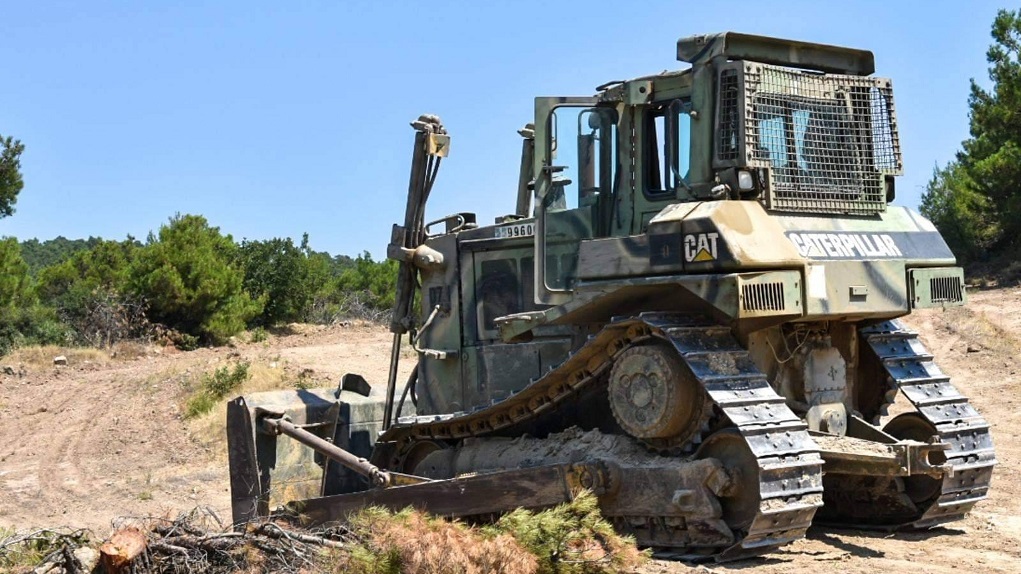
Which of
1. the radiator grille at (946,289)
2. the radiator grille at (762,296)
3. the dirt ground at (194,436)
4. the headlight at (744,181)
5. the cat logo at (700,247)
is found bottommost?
the dirt ground at (194,436)

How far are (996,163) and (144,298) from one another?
18.9 meters

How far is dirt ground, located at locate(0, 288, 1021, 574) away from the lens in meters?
9.61

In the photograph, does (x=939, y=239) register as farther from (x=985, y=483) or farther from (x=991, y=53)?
(x=991, y=53)

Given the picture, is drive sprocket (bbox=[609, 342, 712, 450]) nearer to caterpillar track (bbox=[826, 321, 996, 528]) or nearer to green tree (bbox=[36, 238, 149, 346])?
caterpillar track (bbox=[826, 321, 996, 528])

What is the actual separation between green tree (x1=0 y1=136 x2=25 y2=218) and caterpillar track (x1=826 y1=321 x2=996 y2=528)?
23.2 m

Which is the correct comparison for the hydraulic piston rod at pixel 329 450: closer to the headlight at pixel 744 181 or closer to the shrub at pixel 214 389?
the headlight at pixel 744 181

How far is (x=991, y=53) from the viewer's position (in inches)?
1009

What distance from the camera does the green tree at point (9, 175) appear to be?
95.0ft

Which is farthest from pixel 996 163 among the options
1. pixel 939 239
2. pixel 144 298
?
pixel 144 298

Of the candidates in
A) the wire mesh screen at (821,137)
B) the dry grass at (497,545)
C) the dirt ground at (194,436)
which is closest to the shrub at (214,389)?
the dirt ground at (194,436)

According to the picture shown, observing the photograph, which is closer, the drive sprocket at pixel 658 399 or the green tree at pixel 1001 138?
the drive sprocket at pixel 658 399

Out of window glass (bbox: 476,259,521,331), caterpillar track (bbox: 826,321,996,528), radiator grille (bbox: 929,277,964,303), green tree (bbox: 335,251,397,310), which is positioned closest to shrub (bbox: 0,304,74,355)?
green tree (bbox: 335,251,397,310)

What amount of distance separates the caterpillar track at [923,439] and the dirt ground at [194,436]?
239 mm

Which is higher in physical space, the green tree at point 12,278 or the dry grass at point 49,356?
the green tree at point 12,278
